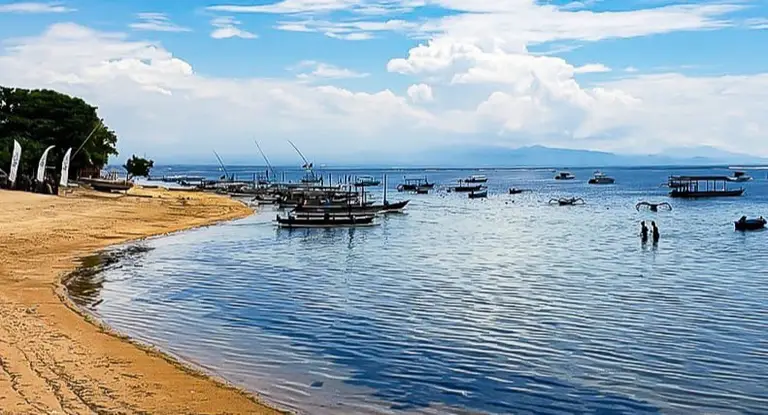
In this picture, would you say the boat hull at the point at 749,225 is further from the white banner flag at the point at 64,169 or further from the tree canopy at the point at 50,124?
the tree canopy at the point at 50,124

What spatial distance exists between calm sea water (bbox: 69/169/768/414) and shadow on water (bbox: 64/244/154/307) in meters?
0.21

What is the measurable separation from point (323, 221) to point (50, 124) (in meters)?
26.5

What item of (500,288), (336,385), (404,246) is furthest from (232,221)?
(336,385)

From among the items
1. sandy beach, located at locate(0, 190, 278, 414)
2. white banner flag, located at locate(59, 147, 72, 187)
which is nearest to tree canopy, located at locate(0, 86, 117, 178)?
white banner flag, located at locate(59, 147, 72, 187)

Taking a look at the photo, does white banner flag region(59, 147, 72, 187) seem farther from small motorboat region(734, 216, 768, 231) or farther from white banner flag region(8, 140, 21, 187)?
small motorboat region(734, 216, 768, 231)

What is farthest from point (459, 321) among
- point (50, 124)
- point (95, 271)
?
point (50, 124)

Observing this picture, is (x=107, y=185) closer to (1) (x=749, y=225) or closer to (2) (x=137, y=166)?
(2) (x=137, y=166)

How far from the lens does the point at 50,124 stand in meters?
62.1

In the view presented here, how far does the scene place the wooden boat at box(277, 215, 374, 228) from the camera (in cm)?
4797

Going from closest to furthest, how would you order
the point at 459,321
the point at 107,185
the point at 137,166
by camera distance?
the point at 459,321
the point at 107,185
the point at 137,166

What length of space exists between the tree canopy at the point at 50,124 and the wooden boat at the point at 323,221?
2134 cm

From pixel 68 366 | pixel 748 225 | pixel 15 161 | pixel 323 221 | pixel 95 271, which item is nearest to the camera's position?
pixel 68 366

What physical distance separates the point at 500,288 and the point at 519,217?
A: 38219 mm

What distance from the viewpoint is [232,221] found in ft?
170
